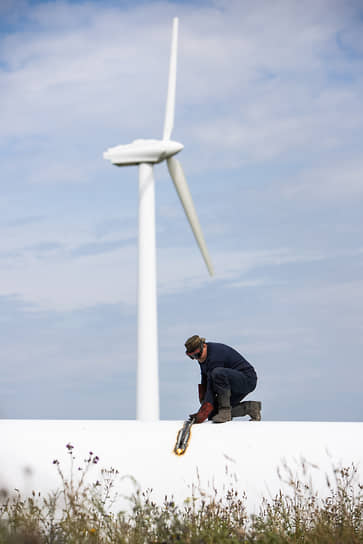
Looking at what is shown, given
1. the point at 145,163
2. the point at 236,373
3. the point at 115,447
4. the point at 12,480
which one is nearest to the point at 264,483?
the point at 236,373

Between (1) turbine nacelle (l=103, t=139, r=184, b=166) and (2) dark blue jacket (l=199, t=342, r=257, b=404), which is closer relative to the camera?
(2) dark blue jacket (l=199, t=342, r=257, b=404)

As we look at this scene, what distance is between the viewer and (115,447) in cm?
952

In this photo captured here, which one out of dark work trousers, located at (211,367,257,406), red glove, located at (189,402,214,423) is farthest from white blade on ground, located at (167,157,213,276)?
red glove, located at (189,402,214,423)

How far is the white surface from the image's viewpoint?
888 cm

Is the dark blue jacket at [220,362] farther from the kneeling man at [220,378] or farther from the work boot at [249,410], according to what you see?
the work boot at [249,410]

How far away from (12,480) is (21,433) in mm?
872

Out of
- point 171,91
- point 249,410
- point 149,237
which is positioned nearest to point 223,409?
point 249,410

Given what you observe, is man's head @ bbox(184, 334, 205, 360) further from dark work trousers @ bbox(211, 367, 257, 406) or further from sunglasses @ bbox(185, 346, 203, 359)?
dark work trousers @ bbox(211, 367, 257, 406)

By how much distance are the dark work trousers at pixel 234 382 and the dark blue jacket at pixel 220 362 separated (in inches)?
3.1

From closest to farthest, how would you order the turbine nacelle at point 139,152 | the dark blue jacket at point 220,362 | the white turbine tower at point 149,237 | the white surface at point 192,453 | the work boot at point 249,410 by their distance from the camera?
1. the white surface at point 192,453
2. the dark blue jacket at point 220,362
3. the work boot at point 249,410
4. the white turbine tower at point 149,237
5. the turbine nacelle at point 139,152

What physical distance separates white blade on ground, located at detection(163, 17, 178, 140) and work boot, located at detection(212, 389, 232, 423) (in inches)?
231

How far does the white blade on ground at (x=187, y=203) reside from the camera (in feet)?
43.2

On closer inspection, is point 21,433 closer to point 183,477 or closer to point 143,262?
point 183,477

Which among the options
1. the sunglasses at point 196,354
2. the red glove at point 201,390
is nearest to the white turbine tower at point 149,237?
the red glove at point 201,390
